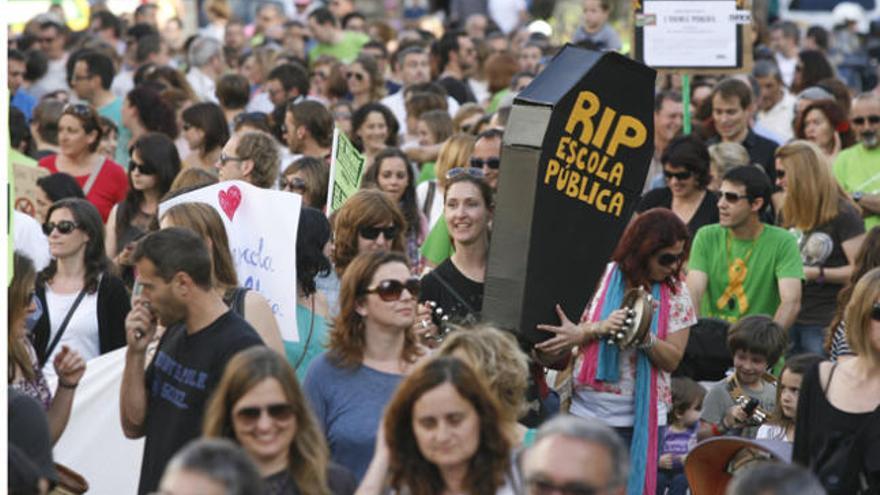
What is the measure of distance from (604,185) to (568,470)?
3.25 meters

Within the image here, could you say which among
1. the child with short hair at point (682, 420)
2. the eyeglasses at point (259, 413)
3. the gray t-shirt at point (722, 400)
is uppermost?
the eyeglasses at point (259, 413)

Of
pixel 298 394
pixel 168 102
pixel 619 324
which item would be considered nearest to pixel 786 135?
pixel 168 102

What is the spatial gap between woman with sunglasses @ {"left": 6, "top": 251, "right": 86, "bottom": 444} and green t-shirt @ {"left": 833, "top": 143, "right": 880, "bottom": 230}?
6491 mm

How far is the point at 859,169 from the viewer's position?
13.2 meters

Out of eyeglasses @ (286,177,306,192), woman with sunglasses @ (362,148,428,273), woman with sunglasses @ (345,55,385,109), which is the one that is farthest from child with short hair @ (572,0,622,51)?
eyeglasses @ (286,177,306,192)

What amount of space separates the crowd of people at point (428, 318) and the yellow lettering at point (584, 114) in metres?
0.33

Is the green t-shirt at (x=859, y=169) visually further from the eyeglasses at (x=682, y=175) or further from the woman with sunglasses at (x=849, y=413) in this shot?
the woman with sunglasses at (x=849, y=413)

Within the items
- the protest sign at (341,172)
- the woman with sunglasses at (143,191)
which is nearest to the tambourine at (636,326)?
the protest sign at (341,172)

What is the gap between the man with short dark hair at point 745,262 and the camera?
440 inches

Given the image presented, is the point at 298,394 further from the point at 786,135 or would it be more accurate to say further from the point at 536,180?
the point at 786,135

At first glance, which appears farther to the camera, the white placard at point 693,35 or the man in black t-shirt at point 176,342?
the white placard at point 693,35

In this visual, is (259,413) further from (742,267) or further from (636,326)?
(742,267)

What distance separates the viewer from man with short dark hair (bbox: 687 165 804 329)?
440 inches

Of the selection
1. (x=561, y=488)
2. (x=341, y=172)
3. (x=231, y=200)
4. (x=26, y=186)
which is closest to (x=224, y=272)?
(x=231, y=200)
